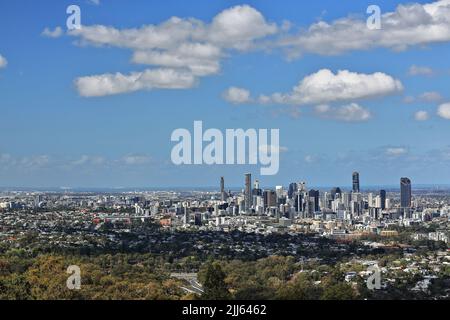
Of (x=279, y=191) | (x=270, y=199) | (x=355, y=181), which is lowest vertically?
(x=270, y=199)

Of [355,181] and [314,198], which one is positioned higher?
[355,181]

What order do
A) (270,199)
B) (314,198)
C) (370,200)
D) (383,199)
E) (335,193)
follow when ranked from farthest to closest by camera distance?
1. (335,193)
2. (370,200)
3. (383,199)
4. (314,198)
5. (270,199)

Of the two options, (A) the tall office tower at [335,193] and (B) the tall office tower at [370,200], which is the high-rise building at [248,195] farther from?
(B) the tall office tower at [370,200]

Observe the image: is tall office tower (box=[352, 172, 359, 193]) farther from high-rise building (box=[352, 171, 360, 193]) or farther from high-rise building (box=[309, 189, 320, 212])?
high-rise building (box=[309, 189, 320, 212])

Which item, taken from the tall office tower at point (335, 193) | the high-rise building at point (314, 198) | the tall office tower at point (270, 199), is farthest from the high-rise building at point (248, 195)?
the tall office tower at point (335, 193)

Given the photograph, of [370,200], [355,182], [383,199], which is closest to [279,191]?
[355,182]

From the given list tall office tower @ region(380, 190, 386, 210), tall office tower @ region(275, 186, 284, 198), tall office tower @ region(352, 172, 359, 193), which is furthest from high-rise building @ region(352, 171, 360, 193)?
tall office tower @ region(275, 186, 284, 198)

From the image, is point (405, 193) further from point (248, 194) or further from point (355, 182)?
point (248, 194)

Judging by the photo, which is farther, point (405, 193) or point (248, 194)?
point (405, 193)
